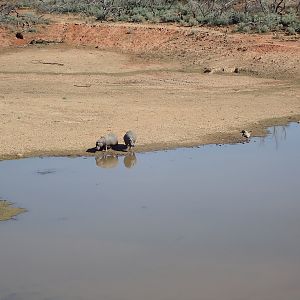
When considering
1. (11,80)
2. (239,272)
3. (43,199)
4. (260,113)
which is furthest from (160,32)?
(239,272)

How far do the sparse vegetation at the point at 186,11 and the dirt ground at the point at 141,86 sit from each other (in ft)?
5.50

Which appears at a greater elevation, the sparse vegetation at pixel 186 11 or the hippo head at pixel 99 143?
the sparse vegetation at pixel 186 11

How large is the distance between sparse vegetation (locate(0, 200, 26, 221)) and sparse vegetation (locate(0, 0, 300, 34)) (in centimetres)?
2046

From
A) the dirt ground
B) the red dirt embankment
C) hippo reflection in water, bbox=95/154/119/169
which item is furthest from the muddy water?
the red dirt embankment

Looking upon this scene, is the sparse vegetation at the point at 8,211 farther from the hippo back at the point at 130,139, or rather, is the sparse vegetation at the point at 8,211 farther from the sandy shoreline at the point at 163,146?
the hippo back at the point at 130,139

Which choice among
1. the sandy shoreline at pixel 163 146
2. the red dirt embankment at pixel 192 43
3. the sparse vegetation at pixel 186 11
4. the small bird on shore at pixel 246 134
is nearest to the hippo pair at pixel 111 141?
the sandy shoreline at pixel 163 146

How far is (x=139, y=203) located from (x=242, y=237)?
2116 mm

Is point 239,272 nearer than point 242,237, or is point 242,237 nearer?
point 239,272

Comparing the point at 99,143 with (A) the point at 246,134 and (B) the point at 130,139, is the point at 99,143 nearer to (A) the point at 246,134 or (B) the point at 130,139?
(B) the point at 130,139

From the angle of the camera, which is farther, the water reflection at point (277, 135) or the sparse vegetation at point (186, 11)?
the sparse vegetation at point (186, 11)

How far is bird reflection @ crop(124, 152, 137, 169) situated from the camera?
14016mm

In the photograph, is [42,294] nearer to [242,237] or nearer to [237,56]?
[242,237]

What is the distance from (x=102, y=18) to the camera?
36.7 metres

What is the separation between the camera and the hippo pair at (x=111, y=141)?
48.2ft
